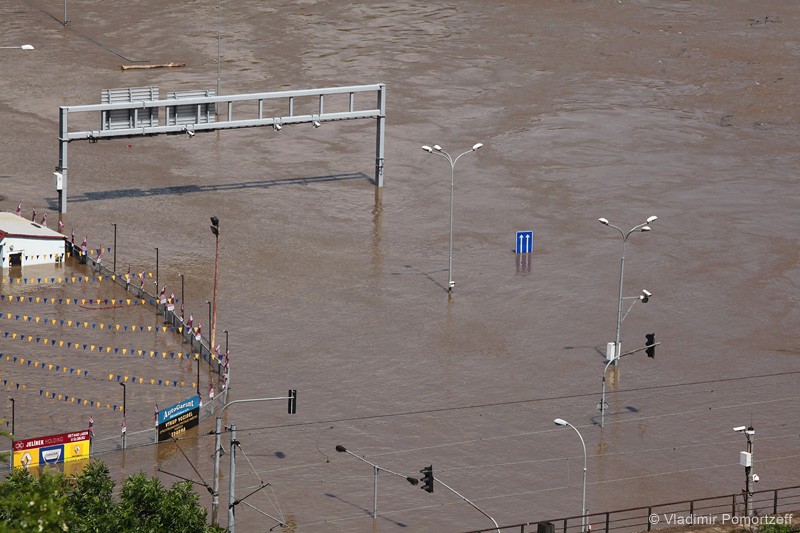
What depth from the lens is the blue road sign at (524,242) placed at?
249 feet

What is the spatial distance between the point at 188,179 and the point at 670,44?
1699 inches

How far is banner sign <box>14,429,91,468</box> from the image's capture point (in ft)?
162

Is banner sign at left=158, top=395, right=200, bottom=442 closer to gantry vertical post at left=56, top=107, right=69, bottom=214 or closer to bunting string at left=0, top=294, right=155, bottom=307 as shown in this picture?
bunting string at left=0, top=294, right=155, bottom=307

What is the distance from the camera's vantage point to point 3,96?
100 metres

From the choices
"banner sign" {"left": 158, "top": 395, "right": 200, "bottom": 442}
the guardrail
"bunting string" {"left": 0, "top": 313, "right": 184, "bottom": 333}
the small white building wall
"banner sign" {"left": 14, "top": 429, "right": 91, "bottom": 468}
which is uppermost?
the small white building wall

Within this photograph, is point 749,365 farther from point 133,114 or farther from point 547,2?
point 547,2

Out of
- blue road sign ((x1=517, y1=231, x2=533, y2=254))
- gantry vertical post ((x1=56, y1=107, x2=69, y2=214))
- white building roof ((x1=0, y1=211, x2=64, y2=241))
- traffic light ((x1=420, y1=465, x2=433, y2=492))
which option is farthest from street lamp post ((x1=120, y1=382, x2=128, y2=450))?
blue road sign ((x1=517, y1=231, x2=533, y2=254))

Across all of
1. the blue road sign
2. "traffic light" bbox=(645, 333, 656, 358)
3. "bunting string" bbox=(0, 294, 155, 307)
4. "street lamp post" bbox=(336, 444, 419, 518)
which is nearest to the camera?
"street lamp post" bbox=(336, 444, 419, 518)

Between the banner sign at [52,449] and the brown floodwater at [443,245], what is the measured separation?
49.6 inches

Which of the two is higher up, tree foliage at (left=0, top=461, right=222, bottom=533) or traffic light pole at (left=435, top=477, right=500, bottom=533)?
tree foliage at (left=0, top=461, right=222, bottom=533)

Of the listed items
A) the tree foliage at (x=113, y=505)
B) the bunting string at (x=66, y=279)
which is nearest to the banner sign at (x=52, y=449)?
the tree foliage at (x=113, y=505)

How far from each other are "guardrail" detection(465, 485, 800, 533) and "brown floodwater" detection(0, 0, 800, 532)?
90 centimetres

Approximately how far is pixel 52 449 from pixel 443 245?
30.5 m

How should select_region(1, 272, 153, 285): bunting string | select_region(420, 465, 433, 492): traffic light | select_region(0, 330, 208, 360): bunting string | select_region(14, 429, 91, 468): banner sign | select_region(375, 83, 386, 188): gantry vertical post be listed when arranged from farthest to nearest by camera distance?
select_region(375, 83, 386, 188): gantry vertical post → select_region(1, 272, 153, 285): bunting string → select_region(0, 330, 208, 360): bunting string → select_region(14, 429, 91, 468): banner sign → select_region(420, 465, 433, 492): traffic light
